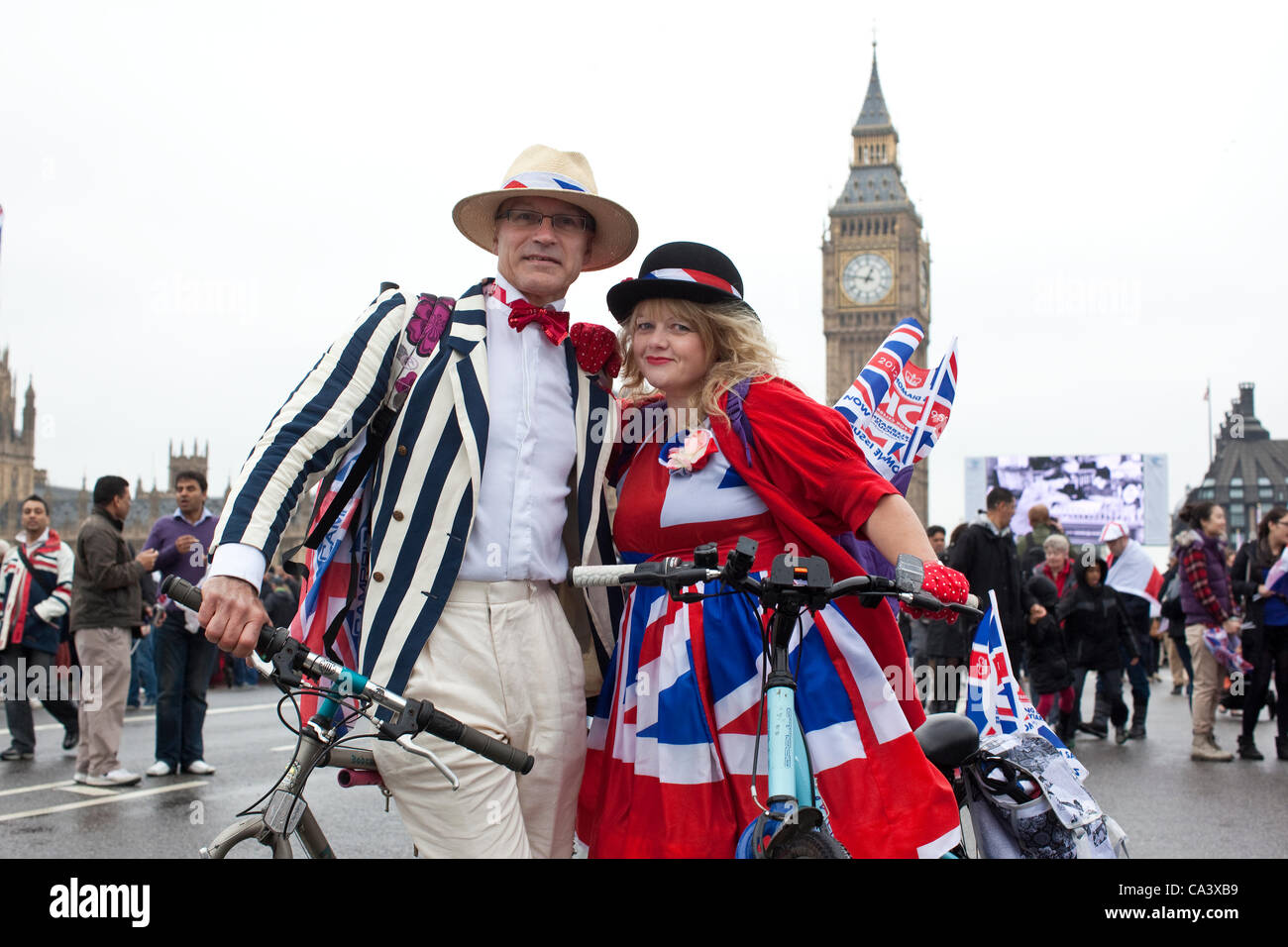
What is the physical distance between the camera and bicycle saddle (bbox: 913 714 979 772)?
3090 mm

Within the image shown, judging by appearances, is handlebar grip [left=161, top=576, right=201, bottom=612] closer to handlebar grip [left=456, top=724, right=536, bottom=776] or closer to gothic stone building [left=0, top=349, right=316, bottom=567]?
handlebar grip [left=456, top=724, right=536, bottom=776]

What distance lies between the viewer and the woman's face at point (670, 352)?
3.16 metres

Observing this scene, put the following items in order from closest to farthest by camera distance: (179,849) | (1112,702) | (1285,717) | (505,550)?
(505,550), (179,849), (1285,717), (1112,702)

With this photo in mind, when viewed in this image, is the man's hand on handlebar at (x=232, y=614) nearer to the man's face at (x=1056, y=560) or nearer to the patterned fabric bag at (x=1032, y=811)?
the patterned fabric bag at (x=1032, y=811)

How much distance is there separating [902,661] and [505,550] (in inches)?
40.0

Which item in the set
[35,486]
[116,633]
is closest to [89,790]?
[116,633]

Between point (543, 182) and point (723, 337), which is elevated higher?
point (543, 182)

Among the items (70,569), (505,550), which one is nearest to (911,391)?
(505,550)

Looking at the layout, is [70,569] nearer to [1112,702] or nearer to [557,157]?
[557,157]

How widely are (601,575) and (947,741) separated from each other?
4.00 feet

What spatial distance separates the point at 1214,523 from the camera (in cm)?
971

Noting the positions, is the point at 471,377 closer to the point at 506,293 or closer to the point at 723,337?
the point at 506,293

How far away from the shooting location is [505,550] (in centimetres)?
290
